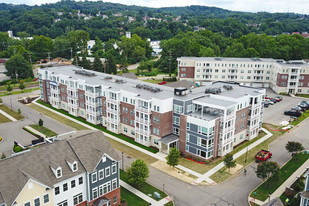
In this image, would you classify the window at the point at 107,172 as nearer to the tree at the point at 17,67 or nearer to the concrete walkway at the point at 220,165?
the concrete walkway at the point at 220,165

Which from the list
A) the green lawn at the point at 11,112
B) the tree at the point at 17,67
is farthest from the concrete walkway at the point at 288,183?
the tree at the point at 17,67

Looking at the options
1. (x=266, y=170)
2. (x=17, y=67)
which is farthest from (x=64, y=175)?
(x=17, y=67)

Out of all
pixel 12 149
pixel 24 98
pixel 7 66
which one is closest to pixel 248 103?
pixel 12 149

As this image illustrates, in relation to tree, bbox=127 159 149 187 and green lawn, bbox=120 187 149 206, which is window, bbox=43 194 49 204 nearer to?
green lawn, bbox=120 187 149 206

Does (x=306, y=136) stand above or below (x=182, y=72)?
below

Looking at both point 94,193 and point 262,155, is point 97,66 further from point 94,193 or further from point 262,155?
point 94,193

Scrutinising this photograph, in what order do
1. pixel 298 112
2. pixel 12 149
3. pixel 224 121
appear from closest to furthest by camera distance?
pixel 224 121 < pixel 12 149 < pixel 298 112

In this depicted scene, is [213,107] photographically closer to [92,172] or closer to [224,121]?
[224,121]
